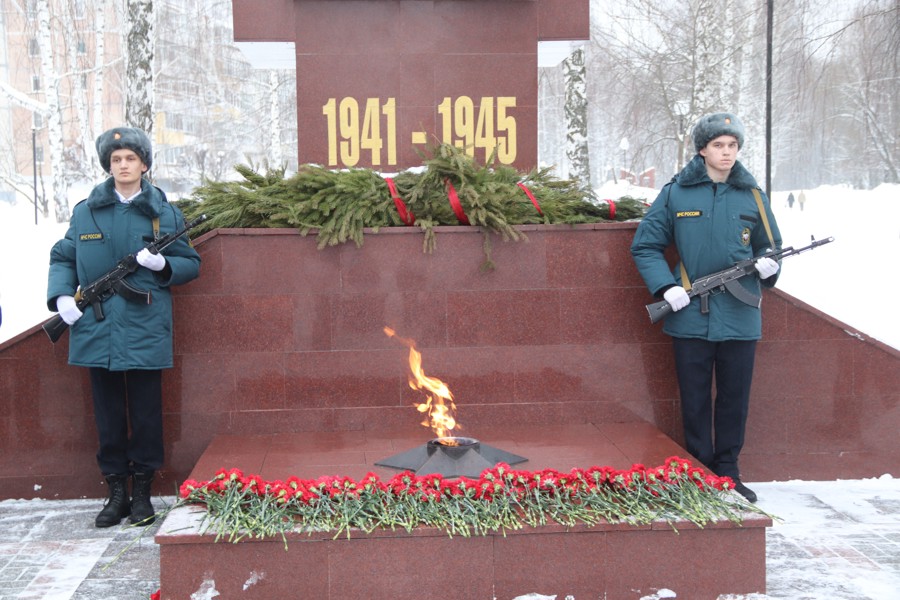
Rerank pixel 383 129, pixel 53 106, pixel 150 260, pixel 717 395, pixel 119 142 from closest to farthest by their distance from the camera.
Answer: pixel 150 260 < pixel 119 142 < pixel 717 395 < pixel 383 129 < pixel 53 106

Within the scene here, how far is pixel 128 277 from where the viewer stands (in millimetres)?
5461

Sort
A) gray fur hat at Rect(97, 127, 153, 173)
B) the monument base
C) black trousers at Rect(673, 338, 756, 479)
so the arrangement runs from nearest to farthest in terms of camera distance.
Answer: the monument base
gray fur hat at Rect(97, 127, 153, 173)
black trousers at Rect(673, 338, 756, 479)

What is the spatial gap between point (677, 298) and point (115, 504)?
323 centimetres

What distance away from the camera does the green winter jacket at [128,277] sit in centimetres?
543

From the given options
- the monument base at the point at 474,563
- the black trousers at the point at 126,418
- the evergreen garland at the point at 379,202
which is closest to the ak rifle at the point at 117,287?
the black trousers at the point at 126,418

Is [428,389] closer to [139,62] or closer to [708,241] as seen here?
[708,241]

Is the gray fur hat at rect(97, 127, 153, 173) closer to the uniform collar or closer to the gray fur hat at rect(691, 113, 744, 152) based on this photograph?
the uniform collar

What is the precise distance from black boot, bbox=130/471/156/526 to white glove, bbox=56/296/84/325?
36.8 inches

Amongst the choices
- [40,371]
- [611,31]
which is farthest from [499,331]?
[611,31]

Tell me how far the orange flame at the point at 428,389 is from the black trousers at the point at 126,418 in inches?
54.4

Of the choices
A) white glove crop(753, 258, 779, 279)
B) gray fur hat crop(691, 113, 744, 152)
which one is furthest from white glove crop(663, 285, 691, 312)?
gray fur hat crop(691, 113, 744, 152)

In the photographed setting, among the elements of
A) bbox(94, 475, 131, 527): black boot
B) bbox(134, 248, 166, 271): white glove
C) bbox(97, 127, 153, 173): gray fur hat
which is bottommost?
bbox(94, 475, 131, 527): black boot

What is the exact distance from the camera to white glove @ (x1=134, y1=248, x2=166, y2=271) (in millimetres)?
5336

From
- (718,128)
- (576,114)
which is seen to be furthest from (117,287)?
(576,114)
